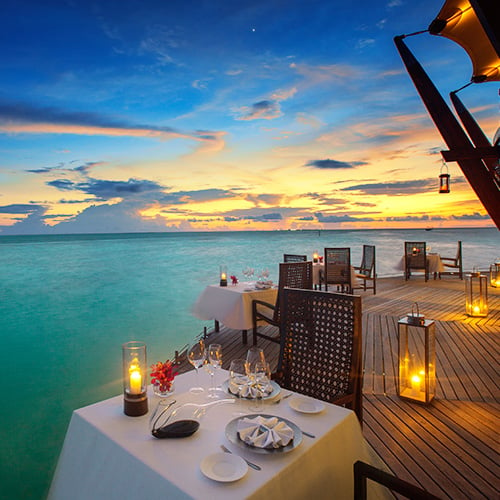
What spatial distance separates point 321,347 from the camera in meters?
2.02

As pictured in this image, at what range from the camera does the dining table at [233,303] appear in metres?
4.61

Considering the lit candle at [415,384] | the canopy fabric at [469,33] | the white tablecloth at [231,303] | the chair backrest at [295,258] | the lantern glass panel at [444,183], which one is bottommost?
the lit candle at [415,384]

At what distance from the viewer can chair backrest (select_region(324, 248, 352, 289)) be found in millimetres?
7270

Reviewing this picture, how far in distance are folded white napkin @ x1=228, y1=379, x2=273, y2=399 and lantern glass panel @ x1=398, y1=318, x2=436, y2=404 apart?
1786 mm

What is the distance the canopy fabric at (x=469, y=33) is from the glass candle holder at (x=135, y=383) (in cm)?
261

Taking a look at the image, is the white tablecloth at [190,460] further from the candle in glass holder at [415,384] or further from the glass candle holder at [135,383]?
the candle in glass holder at [415,384]

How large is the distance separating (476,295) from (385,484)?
5.94 metres

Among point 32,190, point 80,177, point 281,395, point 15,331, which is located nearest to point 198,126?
point 15,331

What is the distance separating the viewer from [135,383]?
4.46 ft

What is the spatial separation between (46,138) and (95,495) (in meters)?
13.8

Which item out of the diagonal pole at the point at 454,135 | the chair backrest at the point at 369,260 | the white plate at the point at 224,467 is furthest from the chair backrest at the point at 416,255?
the white plate at the point at 224,467

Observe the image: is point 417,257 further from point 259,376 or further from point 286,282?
point 259,376

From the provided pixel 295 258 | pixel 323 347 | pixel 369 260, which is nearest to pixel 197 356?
pixel 323 347

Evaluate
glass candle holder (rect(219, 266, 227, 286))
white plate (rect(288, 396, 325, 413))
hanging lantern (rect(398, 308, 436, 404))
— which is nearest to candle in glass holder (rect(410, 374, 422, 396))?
hanging lantern (rect(398, 308, 436, 404))
